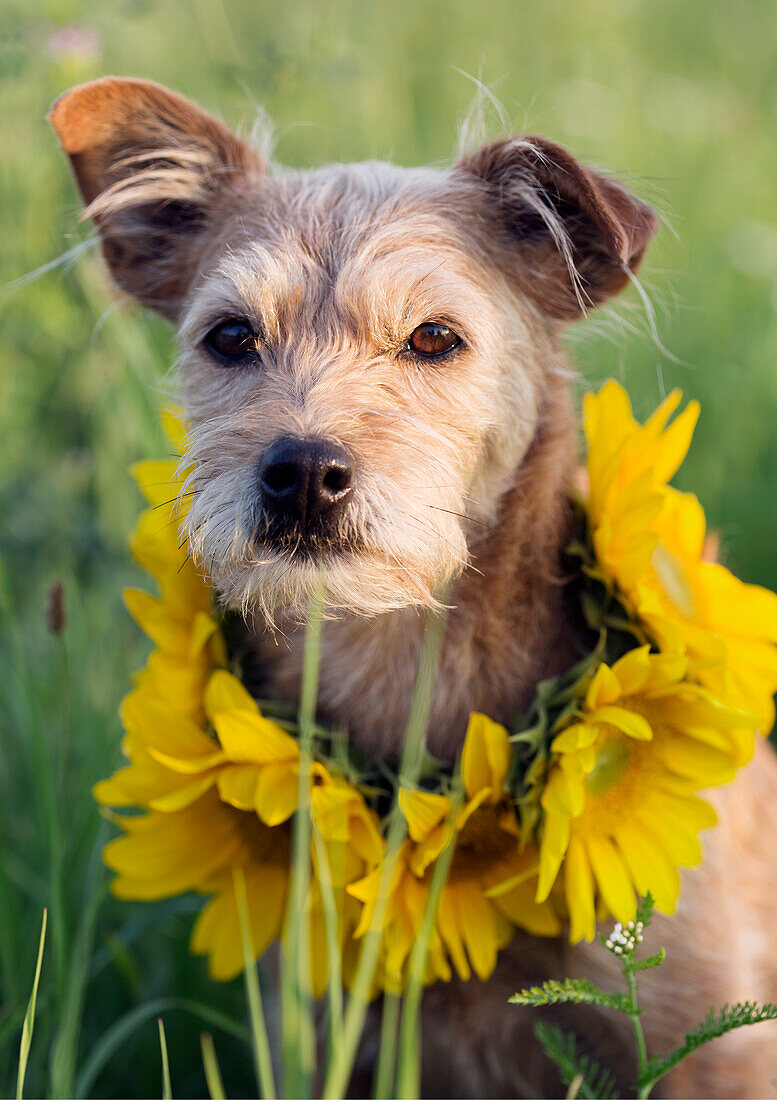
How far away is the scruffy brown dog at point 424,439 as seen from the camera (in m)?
1.74

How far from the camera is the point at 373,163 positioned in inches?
92.8

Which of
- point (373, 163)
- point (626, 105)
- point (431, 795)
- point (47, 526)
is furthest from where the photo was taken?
point (626, 105)

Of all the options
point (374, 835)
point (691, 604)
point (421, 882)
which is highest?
point (691, 604)

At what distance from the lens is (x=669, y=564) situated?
2.00 meters

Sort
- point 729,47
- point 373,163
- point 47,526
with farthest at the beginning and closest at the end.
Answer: point 729,47 < point 47,526 < point 373,163

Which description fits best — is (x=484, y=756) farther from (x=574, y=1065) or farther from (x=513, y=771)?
(x=574, y=1065)

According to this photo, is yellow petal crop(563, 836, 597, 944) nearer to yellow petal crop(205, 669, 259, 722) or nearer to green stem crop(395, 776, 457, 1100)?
green stem crop(395, 776, 457, 1100)

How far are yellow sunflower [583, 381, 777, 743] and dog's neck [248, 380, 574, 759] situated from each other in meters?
0.11

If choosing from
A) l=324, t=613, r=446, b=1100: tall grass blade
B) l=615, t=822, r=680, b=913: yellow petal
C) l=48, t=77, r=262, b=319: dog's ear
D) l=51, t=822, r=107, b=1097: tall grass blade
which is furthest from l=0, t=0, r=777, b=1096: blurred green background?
l=615, t=822, r=680, b=913: yellow petal

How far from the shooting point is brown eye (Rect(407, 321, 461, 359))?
1992 millimetres

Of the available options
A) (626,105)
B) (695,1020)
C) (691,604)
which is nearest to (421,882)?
(695,1020)

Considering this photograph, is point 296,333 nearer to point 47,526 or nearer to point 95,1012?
point 95,1012

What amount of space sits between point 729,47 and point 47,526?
5.00 meters

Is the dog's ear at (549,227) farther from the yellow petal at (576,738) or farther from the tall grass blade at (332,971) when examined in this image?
the tall grass blade at (332,971)
